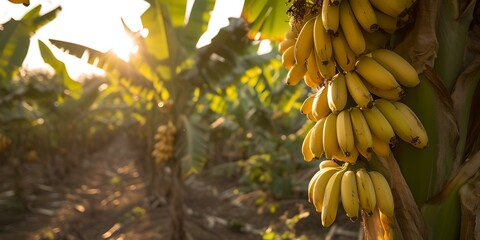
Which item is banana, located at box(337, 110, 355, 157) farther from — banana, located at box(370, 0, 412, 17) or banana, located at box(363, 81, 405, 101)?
banana, located at box(370, 0, 412, 17)

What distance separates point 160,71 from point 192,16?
1.04 metres

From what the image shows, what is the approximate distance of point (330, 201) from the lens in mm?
1454

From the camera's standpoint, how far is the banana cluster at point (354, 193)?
1372 millimetres

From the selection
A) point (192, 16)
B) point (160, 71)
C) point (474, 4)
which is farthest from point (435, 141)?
point (160, 71)

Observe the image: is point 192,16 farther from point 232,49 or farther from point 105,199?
point 105,199

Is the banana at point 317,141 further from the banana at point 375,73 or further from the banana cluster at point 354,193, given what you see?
the banana at point 375,73

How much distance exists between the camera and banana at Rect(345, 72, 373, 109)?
1.38 meters

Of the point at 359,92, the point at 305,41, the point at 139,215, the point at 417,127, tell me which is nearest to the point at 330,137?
the point at 359,92

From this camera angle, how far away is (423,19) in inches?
55.4

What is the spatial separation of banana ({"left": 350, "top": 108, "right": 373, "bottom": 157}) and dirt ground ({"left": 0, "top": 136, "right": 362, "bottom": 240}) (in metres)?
3.09

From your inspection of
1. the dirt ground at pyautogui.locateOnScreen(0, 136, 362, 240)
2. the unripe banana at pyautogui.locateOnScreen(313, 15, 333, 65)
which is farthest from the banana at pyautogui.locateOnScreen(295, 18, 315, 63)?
the dirt ground at pyautogui.locateOnScreen(0, 136, 362, 240)

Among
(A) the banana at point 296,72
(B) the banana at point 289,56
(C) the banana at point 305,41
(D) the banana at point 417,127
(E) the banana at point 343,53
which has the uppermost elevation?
(B) the banana at point 289,56

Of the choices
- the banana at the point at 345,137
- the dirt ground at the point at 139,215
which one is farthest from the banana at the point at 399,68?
the dirt ground at the point at 139,215

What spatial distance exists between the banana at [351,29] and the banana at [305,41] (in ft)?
0.44
